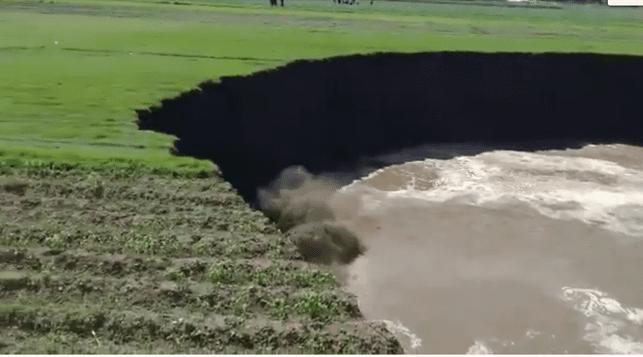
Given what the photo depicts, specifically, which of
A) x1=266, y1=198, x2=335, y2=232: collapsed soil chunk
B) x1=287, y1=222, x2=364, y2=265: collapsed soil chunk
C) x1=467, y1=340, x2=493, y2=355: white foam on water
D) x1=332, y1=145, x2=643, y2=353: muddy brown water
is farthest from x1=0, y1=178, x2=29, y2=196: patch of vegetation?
x1=467, y1=340, x2=493, y2=355: white foam on water

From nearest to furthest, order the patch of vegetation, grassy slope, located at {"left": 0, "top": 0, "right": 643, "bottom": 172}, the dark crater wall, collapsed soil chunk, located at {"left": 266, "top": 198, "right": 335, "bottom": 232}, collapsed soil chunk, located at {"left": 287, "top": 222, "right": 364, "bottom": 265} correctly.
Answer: the patch of vegetation < collapsed soil chunk, located at {"left": 287, "top": 222, "right": 364, "bottom": 265} < grassy slope, located at {"left": 0, "top": 0, "right": 643, "bottom": 172} < collapsed soil chunk, located at {"left": 266, "top": 198, "right": 335, "bottom": 232} < the dark crater wall

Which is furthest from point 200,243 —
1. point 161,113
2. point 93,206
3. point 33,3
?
point 33,3

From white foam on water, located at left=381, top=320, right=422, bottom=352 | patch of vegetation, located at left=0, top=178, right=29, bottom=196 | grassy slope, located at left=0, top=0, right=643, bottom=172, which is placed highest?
patch of vegetation, located at left=0, top=178, right=29, bottom=196

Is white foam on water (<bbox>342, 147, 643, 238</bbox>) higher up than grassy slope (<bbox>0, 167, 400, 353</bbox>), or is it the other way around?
grassy slope (<bbox>0, 167, 400, 353</bbox>)

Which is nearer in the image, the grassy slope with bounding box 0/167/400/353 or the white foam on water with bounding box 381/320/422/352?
the grassy slope with bounding box 0/167/400/353

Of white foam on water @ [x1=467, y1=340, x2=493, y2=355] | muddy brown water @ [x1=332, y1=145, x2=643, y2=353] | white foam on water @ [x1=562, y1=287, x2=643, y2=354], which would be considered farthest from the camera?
muddy brown water @ [x1=332, y1=145, x2=643, y2=353]

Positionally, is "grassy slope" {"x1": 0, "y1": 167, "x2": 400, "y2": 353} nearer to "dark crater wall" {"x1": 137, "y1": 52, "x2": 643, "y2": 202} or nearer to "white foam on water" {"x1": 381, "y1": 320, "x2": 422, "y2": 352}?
"white foam on water" {"x1": 381, "y1": 320, "x2": 422, "y2": 352}
